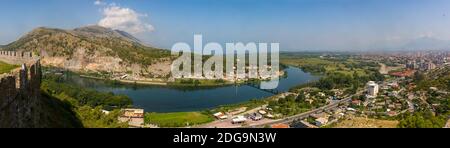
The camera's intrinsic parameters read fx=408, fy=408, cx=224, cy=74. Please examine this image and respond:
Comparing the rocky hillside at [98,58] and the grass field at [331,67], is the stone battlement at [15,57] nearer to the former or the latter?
the rocky hillside at [98,58]

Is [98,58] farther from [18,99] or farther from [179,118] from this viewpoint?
[18,99]

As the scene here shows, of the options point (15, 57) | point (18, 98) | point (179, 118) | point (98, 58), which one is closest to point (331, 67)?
point (98, 58)

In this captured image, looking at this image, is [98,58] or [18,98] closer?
[18,98]

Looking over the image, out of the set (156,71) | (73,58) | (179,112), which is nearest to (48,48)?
(73,58)

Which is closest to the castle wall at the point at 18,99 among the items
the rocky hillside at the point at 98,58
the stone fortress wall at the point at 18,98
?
the stone fortress wall at the point at 18,98

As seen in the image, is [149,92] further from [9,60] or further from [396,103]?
[9,60]
